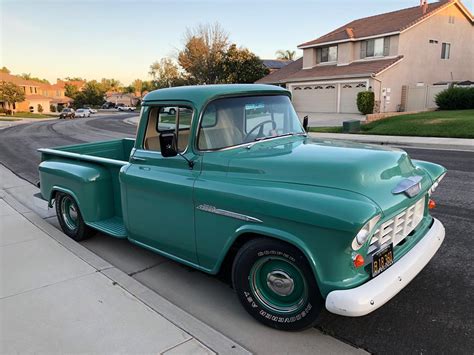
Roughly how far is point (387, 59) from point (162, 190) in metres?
29.3

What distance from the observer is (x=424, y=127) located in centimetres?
1806

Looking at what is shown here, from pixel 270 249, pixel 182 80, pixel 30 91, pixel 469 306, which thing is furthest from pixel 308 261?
pixel 30 91

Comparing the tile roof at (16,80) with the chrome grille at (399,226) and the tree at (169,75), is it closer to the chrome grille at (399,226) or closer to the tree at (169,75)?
the tree at (169,75)

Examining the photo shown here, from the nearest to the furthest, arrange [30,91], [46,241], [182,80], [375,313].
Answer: [375,313] < [46,241] < [182,80] < [30,91]

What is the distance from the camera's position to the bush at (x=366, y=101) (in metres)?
27.1

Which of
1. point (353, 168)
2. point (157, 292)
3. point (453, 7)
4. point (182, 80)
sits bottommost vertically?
point (157, 292)

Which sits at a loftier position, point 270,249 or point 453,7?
point 453,7

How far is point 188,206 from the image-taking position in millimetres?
3635

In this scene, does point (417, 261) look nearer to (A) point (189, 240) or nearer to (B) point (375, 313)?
(B) point (375, 313)

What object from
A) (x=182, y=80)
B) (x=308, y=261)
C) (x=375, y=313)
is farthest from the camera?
(x=182, y=80)

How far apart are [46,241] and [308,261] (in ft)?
12.7

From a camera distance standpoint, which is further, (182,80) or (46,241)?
(182,80)

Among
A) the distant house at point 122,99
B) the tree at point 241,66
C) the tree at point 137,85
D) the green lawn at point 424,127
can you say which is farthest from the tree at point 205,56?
the tree at point 137,85

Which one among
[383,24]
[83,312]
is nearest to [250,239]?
[83,312]
